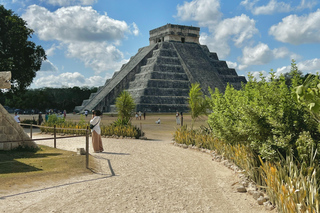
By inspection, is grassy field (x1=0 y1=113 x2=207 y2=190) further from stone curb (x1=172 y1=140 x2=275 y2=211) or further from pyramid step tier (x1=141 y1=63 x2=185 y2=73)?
pyramid step tier (x1=141 y1=63 x2=185 y2=73)

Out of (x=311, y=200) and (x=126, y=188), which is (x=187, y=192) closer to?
(x=126, y=188)

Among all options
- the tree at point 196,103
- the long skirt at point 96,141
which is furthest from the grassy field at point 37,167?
the tree at point 196,103

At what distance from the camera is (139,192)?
638cm

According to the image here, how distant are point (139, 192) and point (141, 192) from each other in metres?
0.04

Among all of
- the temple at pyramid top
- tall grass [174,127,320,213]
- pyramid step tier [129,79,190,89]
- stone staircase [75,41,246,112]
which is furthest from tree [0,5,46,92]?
the temple at pyramid top

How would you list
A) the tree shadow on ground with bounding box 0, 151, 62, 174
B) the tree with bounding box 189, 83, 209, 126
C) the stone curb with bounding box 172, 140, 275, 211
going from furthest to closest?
→ the tree with bounding box 189, 83, 209, 126 → the tree shadow on ground with bounding box 0, 151, 62, 174 → the stone curb with bounding box 172, 140, 275, 211

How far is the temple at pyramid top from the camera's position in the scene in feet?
189

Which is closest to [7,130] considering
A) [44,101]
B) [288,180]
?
[288,180]

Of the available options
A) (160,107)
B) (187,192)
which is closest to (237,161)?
(187,192)

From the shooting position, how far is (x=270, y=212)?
5344 mm

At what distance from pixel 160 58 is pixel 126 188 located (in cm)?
4589

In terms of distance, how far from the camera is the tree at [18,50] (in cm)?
2945

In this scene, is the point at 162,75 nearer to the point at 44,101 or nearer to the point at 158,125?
the point at 158,125

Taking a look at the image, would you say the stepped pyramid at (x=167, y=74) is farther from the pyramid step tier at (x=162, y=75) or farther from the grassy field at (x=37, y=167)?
the grassy field at (x=37, y=167)
